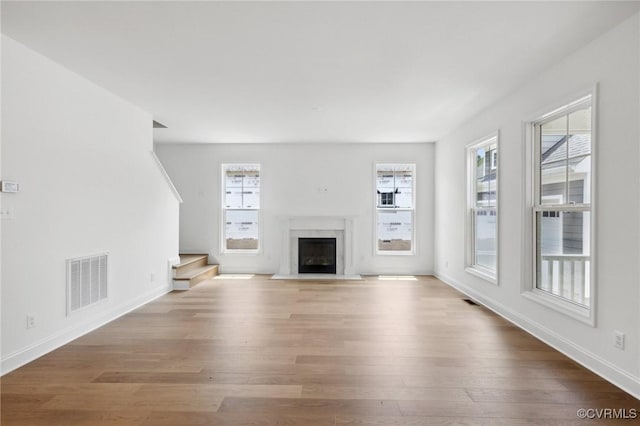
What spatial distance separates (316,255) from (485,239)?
3233mm

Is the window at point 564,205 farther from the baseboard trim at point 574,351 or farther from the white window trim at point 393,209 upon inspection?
the white window trim at point 393,209

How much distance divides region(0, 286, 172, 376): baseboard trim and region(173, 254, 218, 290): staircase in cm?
82

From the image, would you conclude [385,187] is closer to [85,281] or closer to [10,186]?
[85,281]

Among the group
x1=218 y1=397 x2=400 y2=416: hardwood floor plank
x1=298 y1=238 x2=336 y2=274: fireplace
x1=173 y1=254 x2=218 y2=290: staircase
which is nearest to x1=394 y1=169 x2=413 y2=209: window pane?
x1=298 y1=238 x2=336 y2=274: fireplace

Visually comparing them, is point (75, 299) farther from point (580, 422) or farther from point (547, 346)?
point (547, 346)

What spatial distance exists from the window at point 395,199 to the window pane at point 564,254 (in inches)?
131

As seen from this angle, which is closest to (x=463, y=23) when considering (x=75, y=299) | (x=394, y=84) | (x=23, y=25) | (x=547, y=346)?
(x=394, y=84)

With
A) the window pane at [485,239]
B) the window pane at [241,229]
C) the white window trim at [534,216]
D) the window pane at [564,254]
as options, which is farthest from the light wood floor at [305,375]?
the window pane at [241,229]

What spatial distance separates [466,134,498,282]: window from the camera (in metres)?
4.43

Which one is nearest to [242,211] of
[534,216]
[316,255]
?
[316,255]

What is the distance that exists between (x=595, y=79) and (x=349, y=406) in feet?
10.1

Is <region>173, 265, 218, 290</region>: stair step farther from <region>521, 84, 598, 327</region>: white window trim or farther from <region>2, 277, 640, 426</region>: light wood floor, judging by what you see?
<region>521, 84, 598, 327</region>: white window trim

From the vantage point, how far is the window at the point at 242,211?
688 cm

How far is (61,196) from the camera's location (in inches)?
123
